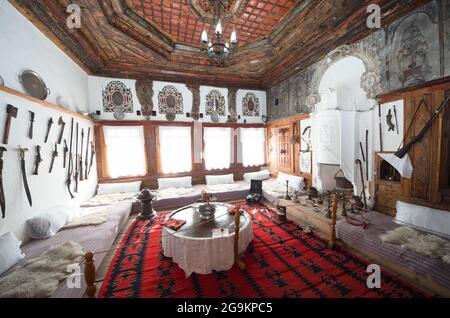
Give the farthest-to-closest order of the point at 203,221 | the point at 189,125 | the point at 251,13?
the point at 189,125 < the point at 251,13 < the point at 203,221

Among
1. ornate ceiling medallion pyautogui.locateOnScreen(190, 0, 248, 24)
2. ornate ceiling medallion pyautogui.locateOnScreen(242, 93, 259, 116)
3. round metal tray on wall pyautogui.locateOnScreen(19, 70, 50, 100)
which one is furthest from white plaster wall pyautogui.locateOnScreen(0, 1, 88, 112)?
ornate ceiling medallion pyautogui.locateOnScreen(242, 93, 259, 116)

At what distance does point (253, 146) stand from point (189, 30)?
4.81 m

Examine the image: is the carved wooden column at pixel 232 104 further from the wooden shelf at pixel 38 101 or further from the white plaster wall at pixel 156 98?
the wooden shelf at pixel 38 101

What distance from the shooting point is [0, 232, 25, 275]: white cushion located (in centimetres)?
229

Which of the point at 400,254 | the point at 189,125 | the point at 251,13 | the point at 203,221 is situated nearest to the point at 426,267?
the point at 400,254

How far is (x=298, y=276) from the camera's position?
8.97 ft

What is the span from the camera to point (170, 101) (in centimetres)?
671

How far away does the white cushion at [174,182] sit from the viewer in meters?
6.52

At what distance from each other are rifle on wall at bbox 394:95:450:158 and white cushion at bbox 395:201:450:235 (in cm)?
96

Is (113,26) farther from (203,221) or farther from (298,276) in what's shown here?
(298,276)

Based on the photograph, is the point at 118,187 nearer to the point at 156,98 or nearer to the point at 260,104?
the point at 156,98

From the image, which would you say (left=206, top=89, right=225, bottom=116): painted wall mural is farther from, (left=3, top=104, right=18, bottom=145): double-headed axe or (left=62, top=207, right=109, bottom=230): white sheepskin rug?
(left=3, top=104, right=18, bottom=145): double-headed axe
